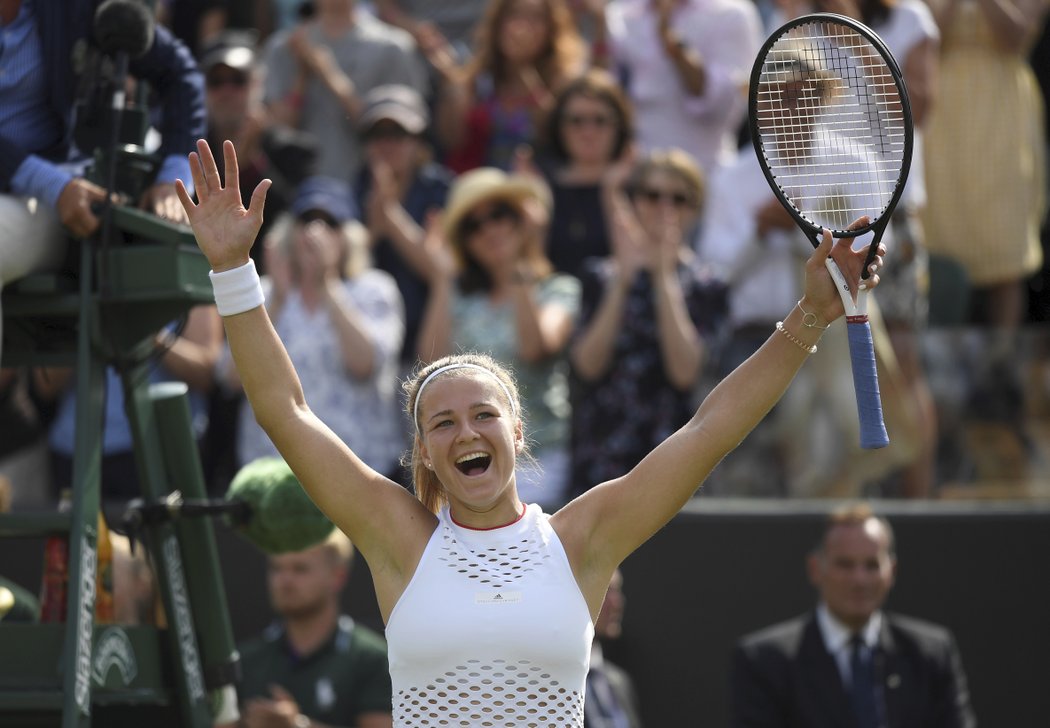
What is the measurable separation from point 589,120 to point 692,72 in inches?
30.4

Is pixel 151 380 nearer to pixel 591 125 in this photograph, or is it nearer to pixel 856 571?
pixel 591 125

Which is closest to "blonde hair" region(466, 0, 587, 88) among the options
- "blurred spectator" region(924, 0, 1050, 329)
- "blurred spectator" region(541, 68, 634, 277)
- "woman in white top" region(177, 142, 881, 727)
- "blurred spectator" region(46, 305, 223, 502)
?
"blurred spectator" region(541, 68, 634, 277)

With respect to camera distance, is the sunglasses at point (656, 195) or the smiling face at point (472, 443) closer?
the smiling face at point (472, 443)

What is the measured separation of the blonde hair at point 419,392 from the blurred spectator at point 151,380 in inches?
150

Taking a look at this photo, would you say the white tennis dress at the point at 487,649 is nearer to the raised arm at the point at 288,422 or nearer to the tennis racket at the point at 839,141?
the raised arm at the point at 288,422

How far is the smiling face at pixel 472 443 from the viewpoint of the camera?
3879mm

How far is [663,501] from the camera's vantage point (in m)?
3.95

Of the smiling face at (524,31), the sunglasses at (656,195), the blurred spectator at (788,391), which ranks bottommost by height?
the blurred spectator at (788,391)

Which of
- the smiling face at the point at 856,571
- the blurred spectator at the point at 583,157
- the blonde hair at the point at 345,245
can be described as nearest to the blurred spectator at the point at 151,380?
the blonde hair at the point at 345,245

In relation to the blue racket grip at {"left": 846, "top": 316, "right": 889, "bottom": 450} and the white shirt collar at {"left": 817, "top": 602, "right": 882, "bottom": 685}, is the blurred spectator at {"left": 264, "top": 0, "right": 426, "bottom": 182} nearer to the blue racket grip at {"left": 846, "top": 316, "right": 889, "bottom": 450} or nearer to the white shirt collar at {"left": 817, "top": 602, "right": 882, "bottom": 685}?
the white shirt collar at {"left": 817, "top": 602, "right": 882, "bottom": 685}

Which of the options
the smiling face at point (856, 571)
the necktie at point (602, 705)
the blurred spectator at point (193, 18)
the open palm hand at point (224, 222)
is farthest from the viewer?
the blurred spectator at point (193, 18)

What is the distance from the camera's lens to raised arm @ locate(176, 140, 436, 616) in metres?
3.87

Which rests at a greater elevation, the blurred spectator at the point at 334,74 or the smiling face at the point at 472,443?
the blurred spectator at the point at 334,74

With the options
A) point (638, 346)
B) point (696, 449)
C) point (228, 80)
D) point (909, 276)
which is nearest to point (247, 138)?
point (228, 80)
